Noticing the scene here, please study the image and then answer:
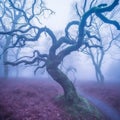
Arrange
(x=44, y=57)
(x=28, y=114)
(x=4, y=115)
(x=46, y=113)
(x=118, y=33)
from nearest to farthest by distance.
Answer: (x=4, y=115) → (x=28, y=114) → (x=46, y=113) → (x=44, y=57) → (x=118, y=33)

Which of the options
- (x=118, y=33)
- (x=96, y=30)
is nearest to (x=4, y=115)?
(x=96, y=30)

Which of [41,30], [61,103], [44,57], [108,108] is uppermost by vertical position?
[41,30]

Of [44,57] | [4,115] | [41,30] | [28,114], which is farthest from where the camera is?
[44,57]

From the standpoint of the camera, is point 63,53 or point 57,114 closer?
point 57,114

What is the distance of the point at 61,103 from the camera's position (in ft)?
39.9

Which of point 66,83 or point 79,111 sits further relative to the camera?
point 66,83

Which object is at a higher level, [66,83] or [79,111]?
[66,83]

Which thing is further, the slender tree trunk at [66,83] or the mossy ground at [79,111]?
the slender tree trunk at [66,83]

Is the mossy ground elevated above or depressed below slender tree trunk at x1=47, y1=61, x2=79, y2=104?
below

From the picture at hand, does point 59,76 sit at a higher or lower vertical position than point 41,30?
lower

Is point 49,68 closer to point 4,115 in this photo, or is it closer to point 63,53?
point 63,53

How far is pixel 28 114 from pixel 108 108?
838 cm

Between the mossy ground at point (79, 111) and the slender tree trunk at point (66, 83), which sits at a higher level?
the slender tree trunk at point (66, 83)

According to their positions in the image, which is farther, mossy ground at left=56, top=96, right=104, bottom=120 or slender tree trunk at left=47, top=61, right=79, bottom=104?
slender tree trunk at left=47, top=61, right=79, bottom=104
